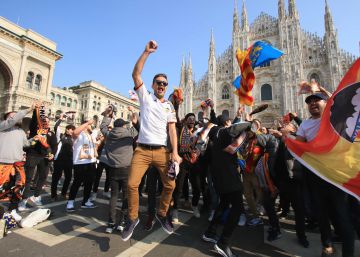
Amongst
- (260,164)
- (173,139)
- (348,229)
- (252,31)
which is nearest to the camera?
(348,229)

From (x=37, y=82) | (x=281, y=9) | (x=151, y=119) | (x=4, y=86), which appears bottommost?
(x=151, y=119)

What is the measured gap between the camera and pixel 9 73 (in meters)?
22.5

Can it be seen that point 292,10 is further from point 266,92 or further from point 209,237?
point 209,237

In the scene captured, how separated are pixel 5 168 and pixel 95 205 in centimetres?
195

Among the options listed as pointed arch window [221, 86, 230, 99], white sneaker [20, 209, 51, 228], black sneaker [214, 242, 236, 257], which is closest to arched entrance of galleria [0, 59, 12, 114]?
white sneaker [20, 209, 51, 228]

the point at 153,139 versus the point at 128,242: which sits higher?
the point at 153,139

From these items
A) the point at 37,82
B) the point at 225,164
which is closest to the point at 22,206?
the point at 225,164

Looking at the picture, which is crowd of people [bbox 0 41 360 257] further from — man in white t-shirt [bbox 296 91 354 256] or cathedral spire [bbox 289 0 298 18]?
cathedral spire [bbox 289 0 298 18]

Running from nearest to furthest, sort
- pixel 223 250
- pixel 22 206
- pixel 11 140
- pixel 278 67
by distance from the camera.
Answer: pixel 223 250
pixel 11 140
pixel 22 206
pixel 278 67

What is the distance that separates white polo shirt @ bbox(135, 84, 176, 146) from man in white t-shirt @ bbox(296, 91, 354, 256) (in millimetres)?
1958

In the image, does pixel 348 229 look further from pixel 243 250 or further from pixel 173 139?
pixel 173 139

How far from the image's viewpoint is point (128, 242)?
9.01 ft

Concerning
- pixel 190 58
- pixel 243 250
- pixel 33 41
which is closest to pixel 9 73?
pixel 33 41

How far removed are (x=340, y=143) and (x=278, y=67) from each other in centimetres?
3018
